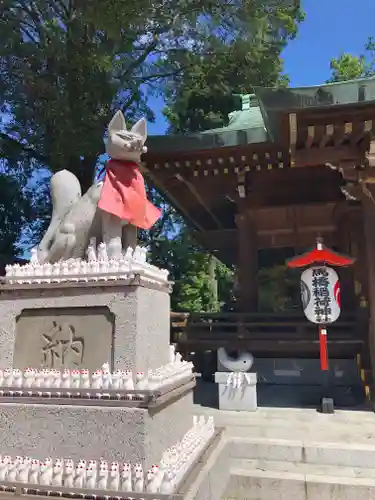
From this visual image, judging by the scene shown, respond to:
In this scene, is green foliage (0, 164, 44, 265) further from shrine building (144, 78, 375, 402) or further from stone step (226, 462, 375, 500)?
stone step (226, 462, 375, 500)

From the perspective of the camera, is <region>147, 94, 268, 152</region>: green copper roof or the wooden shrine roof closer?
the wooden shrine roof

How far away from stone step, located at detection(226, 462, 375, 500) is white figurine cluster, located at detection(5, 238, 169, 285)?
230 cm

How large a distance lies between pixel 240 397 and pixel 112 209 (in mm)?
3849

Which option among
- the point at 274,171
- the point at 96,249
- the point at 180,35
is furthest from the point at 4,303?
the point at 180,35

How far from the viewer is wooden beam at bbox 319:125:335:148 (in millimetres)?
5488

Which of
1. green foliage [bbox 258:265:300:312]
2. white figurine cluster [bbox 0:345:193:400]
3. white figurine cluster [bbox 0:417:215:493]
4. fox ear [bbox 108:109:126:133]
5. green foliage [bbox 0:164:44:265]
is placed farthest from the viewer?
green foliage [bbox 258:265:300:312]

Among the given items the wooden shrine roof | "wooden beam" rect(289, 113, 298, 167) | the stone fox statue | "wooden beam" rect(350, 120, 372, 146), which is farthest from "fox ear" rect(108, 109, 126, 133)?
"wooden beam" rect(350, 120, 372, 146)

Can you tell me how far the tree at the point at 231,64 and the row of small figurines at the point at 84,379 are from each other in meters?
9.61

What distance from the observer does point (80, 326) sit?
3.50m

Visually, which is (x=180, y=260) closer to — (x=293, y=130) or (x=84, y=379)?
(x=293, y=130)

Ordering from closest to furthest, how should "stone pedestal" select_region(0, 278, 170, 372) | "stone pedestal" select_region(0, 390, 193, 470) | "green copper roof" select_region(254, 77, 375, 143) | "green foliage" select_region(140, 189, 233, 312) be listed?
"stone pedestal" select_region(0, 390, 193, 470) → "stone pedestal" select_region(0, 278, 170, 372) → "green copper roof" select_region(254, 77, 375, 143) → "green foliage" select_region(140, 189, 233, 312)

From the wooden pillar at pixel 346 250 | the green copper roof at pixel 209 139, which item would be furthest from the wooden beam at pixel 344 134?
the wooden pillar at pixel 346 250

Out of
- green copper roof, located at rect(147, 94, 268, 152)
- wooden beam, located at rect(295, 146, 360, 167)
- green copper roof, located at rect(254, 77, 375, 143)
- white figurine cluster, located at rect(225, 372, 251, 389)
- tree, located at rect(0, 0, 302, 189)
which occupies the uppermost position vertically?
tree, located at rect(0, 0, 302, 189)

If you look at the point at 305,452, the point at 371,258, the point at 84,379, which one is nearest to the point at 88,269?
the point at 84,379
